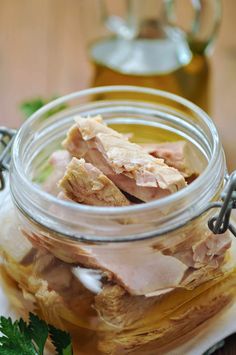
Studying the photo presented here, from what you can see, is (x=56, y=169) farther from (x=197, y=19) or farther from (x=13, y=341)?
(x=197, y=19)

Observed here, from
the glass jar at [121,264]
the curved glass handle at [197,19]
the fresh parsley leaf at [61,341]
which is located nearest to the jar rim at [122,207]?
the glass jar at [121,264]

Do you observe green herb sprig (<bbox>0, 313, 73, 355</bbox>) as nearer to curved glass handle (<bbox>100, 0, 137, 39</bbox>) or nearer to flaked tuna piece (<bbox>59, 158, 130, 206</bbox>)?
flaked tuna piece (<bbox>59, 158, 130, 206</bbox>)

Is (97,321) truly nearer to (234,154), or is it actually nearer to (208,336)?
(208,336)

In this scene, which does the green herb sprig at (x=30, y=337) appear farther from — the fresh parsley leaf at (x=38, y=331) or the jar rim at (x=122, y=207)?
the jar rim at (x=122, y=207)

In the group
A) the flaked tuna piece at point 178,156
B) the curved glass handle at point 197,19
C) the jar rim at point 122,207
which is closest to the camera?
the jar rim at point 122,207

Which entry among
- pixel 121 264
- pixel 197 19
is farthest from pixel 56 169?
pixel 197 19

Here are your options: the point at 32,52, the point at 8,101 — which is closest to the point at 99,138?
the point at 8,101

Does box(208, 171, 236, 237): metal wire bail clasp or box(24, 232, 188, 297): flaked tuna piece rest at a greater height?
box(208, 171, 236, 237): metal wire bail clasp

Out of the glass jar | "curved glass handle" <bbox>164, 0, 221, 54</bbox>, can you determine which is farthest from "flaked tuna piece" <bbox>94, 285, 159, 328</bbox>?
"curved glass handle" <bbox>164, 0, 221, 54</bbox>
